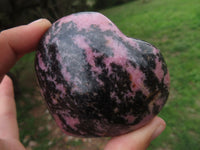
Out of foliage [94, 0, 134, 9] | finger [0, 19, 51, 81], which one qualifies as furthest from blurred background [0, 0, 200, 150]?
foliage [94, 0, 134, 9]

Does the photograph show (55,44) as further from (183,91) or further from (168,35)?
(168,35)

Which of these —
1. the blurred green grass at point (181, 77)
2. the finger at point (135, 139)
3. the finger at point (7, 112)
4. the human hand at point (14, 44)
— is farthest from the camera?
the blurred green grass at point (181, 77)

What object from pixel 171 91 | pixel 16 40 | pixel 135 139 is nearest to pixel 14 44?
pixel 16 40

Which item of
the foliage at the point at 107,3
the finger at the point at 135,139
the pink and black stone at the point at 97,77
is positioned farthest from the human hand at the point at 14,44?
the foliage at the point at 107,3

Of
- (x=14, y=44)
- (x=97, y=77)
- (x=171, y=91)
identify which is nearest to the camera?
(x=97, y=77)

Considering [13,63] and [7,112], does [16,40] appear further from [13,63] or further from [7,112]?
[7,112]

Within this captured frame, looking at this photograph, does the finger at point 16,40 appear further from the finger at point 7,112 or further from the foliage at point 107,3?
the foliage at point 107,3
